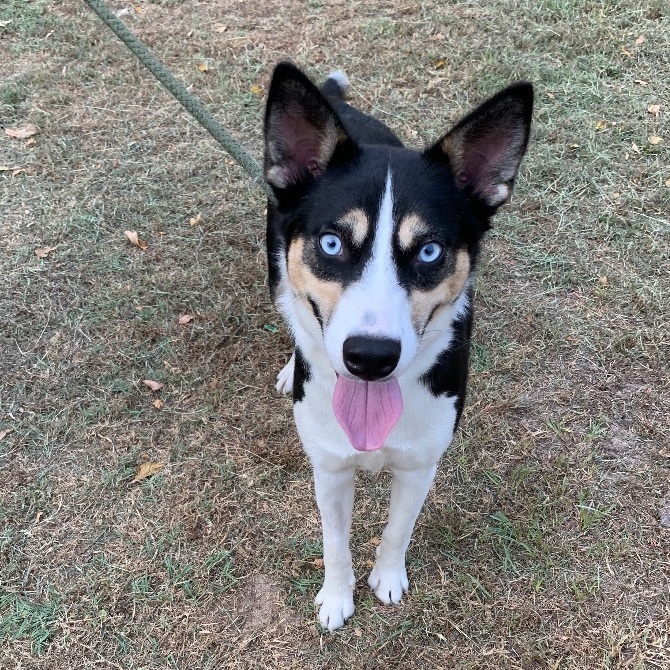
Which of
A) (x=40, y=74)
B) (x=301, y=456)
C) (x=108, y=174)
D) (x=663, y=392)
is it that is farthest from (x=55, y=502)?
(x=40, y=74)

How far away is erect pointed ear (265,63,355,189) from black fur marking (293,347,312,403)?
67cm

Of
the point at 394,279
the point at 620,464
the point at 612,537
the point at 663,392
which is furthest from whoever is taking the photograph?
the point at 663,392

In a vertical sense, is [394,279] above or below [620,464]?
above

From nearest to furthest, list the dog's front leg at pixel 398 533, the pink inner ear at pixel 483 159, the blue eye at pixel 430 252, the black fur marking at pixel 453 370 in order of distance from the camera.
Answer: the blue eye at pixel 430 252
the pink inner ear at pixel 483 159
the black fur marking at pixel 453 370
the dog's front leg at pixel 398 533

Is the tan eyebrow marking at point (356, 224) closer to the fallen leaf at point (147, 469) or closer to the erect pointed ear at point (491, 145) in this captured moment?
the erect pointed ear at point (491, 145)

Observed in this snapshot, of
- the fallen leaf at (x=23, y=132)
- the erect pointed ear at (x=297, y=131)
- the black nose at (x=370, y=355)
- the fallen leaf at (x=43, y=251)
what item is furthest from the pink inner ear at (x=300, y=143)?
the fallen leaf at (x=23, y=132)

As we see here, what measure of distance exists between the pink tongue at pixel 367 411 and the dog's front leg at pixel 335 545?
396 millimetres

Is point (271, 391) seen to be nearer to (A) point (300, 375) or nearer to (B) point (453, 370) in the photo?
(A) point (300, 375)

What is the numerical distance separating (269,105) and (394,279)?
758 mm

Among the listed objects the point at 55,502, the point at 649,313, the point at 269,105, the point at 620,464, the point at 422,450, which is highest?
the point at 269,105

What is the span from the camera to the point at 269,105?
2.23 m

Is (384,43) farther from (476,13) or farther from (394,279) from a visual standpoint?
(394,279)

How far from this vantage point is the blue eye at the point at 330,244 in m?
2.13

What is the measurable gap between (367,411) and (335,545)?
0.83 meters
